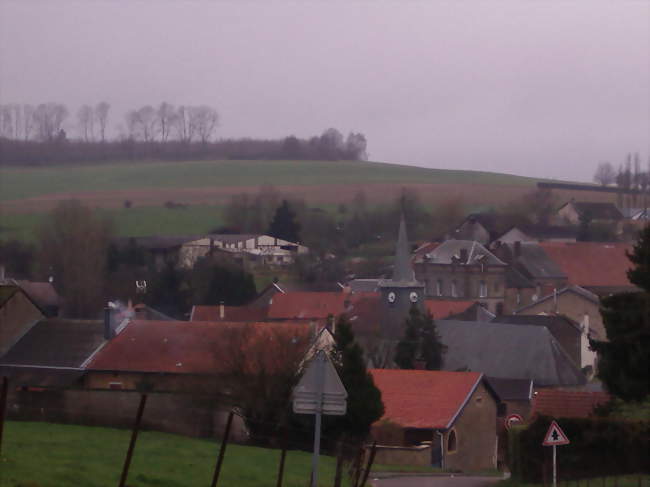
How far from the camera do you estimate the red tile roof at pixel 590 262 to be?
98062 mm

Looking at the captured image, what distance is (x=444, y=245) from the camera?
97500 mm

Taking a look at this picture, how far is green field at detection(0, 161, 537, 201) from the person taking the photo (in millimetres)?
88438

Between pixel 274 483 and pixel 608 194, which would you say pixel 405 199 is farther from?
pixel 274 483

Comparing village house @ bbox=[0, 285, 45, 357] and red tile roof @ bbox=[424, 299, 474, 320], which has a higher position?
village house @ bbox=[0, 285, 45, 357]

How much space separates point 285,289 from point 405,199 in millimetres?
21618

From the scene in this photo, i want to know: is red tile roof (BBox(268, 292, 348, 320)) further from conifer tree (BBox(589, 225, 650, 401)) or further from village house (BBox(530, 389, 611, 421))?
conifer tree (BBox(589, 225, 650, 401))

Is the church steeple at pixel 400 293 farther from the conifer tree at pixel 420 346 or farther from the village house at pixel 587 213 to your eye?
the village house at pixel 587 213

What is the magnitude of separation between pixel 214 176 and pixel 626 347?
79797 millimetres

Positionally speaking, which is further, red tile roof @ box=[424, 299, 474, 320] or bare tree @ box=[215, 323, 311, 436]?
red tile roof @ box=[424, 299, 474, 320]

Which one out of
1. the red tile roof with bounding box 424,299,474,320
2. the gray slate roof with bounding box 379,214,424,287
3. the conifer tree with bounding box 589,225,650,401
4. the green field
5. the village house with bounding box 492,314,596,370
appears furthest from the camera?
the green field

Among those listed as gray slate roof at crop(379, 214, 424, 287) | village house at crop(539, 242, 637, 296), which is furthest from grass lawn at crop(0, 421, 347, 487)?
village house at crop(539, 242, 637, 296)

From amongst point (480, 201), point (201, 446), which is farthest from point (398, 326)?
point (201, 446)

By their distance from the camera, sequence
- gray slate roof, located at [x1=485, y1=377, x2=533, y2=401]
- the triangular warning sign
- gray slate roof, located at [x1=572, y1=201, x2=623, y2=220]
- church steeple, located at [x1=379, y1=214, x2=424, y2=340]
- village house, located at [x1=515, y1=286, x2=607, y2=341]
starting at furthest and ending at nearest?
gray slate roof, located at [x1=572, y1=201, x2=623, y2=220]
village house, located at [x1=515, y1=286, x2=607, y2=341]
church steeple, located at [x1=379, y1=214, x2=424, y2=340]
gray slate roof, located at [x1=485, y1=377, x2=533, y2=401]
the triangular warning sign

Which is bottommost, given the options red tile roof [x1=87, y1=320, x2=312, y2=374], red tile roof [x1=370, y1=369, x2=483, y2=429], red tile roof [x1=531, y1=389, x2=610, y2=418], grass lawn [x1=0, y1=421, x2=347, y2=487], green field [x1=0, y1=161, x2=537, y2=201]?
red tile roof [x1=370, y1=369, x2=483, y2=429]
